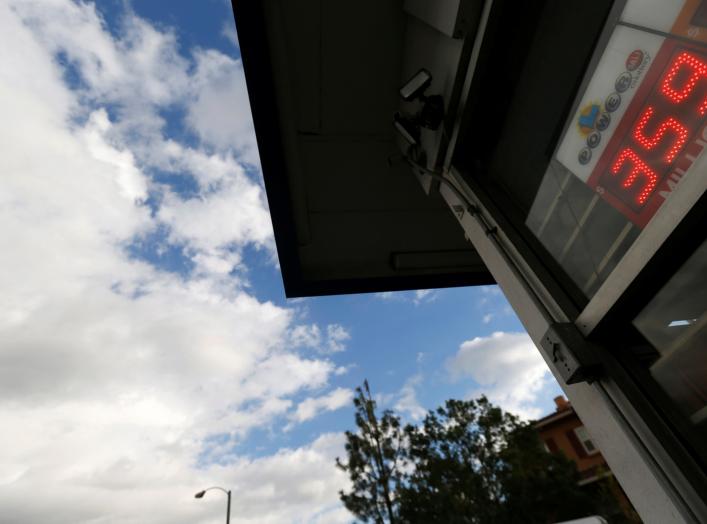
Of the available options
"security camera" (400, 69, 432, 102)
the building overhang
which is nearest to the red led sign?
the building overhang

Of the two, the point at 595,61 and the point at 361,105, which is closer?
the point at 595,61

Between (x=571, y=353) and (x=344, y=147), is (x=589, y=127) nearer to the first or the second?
(x=571, y=353)

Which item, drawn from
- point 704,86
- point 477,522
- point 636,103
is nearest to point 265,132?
point 636,103

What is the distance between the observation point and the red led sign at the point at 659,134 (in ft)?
3.20

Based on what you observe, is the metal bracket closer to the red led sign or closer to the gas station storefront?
the gas station storefront

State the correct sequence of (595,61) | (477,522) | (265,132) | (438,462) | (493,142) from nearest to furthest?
(595,61), (493,142), (265,132), (477,522), (438,462)

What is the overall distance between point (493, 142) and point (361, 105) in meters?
1.27

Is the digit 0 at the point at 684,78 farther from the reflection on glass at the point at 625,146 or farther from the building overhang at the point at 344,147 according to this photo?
the building overhang at the point at 344,147

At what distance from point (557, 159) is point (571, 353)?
0.89m

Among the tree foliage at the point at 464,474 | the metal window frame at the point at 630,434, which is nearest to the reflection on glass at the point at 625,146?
the metal window frame at the point at 630,434

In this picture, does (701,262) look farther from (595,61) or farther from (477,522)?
(477,522)

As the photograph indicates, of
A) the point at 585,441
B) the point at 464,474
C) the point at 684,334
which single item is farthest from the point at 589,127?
the point at 585,441

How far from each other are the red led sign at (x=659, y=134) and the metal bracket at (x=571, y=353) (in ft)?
1.31

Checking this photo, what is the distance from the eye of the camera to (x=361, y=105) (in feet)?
9.59
